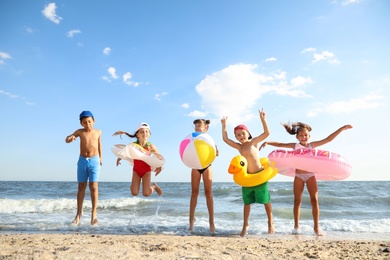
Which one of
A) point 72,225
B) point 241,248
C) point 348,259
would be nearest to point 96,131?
point 72,225

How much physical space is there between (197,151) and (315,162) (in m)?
2.00

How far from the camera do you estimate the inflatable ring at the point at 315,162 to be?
4.90 m

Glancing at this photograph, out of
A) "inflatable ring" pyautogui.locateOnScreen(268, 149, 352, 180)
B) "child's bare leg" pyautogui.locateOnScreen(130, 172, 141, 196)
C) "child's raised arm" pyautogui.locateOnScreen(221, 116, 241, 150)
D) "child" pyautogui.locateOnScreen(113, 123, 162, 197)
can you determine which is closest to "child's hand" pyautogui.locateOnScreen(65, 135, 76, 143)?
"child" pyautogui.locateOnScreen(113, 123, 162, 197)

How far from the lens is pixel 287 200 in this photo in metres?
13.3

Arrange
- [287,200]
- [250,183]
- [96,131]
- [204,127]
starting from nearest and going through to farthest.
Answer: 1. [250,183]
2. [204,127]
3. [96,131]
4. [287,200]

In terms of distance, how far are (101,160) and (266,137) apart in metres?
3.21

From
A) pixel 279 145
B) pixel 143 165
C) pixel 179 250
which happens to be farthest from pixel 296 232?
pixel 143 165

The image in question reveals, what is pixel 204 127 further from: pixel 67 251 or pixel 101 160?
pixel 67 251

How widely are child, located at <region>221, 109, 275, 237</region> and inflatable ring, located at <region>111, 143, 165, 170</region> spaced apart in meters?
1.31

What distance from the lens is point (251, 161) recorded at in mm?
4918

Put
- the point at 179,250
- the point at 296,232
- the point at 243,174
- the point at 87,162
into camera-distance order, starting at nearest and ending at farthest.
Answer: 1. the point at 179,250
2. the point at 243,174
3. the point at 296,232
4. the point at 87,162

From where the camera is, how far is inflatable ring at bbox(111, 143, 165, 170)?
529 centimetres

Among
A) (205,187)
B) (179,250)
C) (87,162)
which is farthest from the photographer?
(87,162)

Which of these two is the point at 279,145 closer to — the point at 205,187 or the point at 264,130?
the point at 264,130
